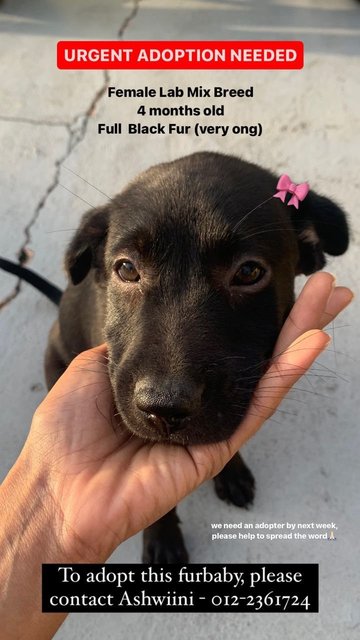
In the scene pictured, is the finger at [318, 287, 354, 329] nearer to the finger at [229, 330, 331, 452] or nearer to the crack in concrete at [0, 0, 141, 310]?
the finger at [229, 330, 331, 452]

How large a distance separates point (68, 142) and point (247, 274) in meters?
2.82

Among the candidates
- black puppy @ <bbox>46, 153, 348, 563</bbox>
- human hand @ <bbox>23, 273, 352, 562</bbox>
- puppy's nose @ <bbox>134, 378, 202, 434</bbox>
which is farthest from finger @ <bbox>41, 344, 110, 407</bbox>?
puppy's nose @ <bbox>134, 378, 202, 434</bbox>

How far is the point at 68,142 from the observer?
440 cm

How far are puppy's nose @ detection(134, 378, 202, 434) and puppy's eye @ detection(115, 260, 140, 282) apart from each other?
472 mm

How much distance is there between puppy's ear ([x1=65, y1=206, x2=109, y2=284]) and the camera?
2.41 m

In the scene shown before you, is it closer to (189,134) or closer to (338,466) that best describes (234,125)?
(189,134)

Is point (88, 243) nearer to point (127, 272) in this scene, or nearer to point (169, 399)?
point (127, 272)

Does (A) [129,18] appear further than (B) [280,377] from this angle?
Yes

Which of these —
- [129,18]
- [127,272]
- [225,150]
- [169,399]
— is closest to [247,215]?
[127,272]

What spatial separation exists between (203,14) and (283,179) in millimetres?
3585

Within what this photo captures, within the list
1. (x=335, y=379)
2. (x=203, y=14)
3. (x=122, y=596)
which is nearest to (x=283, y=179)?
(x=335, y=379)

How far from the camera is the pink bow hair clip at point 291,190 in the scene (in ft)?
7.34

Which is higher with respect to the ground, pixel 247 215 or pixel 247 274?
pixel 247 215

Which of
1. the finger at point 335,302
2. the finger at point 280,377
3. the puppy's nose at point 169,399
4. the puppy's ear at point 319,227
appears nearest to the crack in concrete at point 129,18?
the puppy's ear at point 319,227
